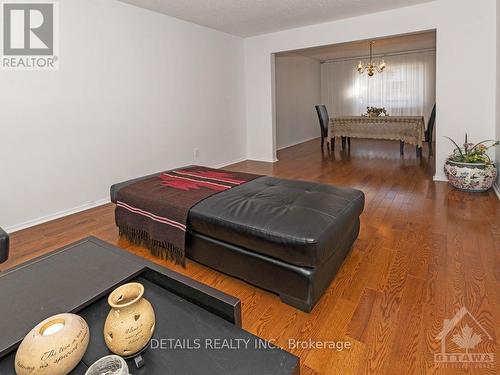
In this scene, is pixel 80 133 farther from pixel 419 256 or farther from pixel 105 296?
pixel 419 256

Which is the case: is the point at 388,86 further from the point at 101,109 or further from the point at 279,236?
the point at 279,236

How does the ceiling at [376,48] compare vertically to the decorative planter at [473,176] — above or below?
above

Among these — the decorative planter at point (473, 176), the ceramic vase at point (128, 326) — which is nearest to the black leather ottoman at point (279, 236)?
the ceramic vase at point (128, 326)

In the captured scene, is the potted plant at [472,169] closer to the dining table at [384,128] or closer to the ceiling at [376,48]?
the dining table at [384,128]

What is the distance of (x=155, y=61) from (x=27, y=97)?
5.07ft

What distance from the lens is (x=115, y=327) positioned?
2.54 feet

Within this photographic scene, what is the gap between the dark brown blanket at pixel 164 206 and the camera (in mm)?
1927

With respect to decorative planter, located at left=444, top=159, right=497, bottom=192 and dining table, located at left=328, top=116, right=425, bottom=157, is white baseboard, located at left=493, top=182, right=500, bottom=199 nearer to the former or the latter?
decorative planter, located at left=444, top=159, right=497, bottom=192

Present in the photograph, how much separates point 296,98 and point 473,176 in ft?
16.5

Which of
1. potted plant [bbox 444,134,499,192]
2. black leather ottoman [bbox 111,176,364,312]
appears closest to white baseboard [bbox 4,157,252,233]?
black leather ottoman [bbox 111,176,364,312]

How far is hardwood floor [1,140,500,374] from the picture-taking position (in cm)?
127

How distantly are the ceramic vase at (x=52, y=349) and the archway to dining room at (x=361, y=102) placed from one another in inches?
177

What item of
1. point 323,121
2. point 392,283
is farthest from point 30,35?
point 323,121

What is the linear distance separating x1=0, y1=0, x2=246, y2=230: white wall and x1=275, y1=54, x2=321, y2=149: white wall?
246 centimetres
